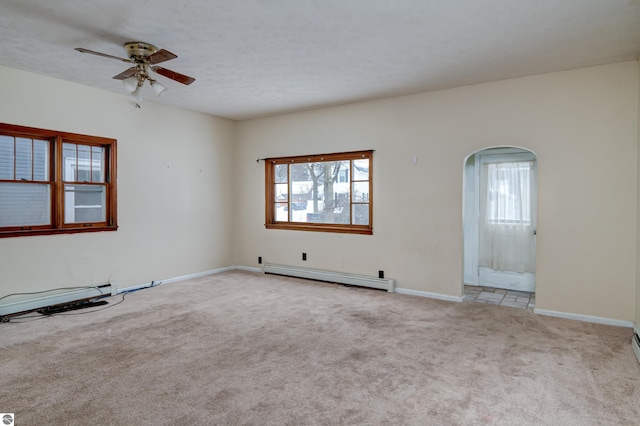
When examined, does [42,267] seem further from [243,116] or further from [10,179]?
[243,116]

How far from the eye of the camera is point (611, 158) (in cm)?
391

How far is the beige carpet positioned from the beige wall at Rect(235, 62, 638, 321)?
24.3 inches

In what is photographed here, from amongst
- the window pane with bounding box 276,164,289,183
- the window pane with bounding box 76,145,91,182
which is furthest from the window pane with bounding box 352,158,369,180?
the window pane with bounding box 76,145,91,182

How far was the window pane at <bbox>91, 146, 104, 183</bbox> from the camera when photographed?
5035 mm

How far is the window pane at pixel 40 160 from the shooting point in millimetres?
4477

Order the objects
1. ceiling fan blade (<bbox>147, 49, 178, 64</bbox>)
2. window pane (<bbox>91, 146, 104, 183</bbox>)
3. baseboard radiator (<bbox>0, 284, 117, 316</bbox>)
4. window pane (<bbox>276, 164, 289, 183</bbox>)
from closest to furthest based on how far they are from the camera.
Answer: ceiling fan blade (<bbox>147, 49, 178, 64</bbox>)
baseboard radiator (<bbox>0, 284, 117, 316</bbox>)
window pane (<bbox>91, 146, 104, 183</bbox>)
window pane (<bbox>276, 164, 289, 183</bbox>)

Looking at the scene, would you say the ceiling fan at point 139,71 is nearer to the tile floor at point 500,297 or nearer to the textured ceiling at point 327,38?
the textured ceiling at point 327,38

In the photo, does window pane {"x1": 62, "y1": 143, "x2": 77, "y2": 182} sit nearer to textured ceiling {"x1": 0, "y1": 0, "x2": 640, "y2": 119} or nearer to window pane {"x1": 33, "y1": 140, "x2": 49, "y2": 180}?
window pane {"x1": 33, "y1": 140, "x2": 49, "y2": 180}

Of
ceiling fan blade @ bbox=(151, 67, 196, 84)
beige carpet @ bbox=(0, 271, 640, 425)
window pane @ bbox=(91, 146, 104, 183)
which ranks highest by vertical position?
ceiling fan blade @ bbox=(151, 67, 196, 84)

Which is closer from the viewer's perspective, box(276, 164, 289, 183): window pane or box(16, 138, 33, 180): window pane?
box(16, 138, 33, 180): window pane

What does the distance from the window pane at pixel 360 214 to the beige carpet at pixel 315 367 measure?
1538 mm

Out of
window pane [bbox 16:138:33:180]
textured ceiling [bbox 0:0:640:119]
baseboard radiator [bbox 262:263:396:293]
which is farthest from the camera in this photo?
baseboard radiator [bbox 262:263:396:293]

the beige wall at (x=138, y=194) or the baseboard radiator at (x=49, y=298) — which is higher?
the beige wall at (x=138, y=194)

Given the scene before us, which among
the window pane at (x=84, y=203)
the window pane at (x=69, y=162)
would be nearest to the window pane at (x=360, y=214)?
the window pane at (x=84, y=203)
